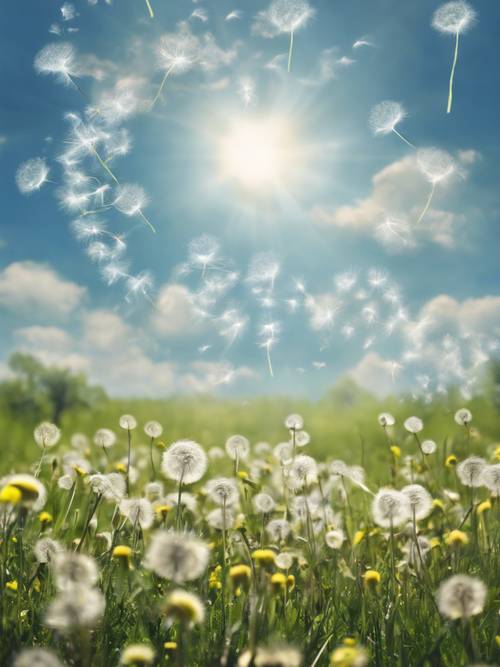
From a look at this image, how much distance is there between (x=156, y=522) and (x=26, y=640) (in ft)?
4.82

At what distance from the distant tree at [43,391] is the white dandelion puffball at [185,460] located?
45.9 ft

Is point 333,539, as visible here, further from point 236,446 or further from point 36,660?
point 36,660

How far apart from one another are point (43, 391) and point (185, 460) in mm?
15185

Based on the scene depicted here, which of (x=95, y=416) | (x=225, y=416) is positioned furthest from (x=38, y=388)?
(x=225, y=416)

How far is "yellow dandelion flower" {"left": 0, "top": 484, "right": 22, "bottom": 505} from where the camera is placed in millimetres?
1581

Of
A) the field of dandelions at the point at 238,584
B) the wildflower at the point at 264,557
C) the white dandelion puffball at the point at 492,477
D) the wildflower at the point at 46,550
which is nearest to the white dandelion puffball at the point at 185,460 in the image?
the field of dandelions at the point at 238,584

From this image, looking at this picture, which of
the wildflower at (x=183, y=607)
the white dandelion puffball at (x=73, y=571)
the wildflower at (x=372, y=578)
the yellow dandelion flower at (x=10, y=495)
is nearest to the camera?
the wildflower at (x=183, y=607)

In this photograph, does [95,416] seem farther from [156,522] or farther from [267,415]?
[156,522]

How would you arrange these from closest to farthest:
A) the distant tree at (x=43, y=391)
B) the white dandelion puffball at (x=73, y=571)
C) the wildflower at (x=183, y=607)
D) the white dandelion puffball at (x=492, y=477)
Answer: the wildflower at (x=183, y=607), the white dandelion puffball at (x=73, y=571), the white dandelion puffball at (x=492, y=477), the distant tree at (x=43, y=391)

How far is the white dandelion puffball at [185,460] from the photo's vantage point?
8.00 feet

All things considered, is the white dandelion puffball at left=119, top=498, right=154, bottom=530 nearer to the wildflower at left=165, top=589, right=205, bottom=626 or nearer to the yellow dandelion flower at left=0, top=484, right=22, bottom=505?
the yellow dandelion flower at left=0, top=484, right=22, bottom=505

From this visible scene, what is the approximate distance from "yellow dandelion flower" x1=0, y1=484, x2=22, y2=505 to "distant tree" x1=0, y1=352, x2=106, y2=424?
1470 centimetres

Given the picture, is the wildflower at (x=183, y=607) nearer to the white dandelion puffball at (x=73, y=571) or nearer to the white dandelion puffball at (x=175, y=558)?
the white dandelion puffball at (x=175, y=558)

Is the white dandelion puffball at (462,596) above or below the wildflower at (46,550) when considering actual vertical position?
below
